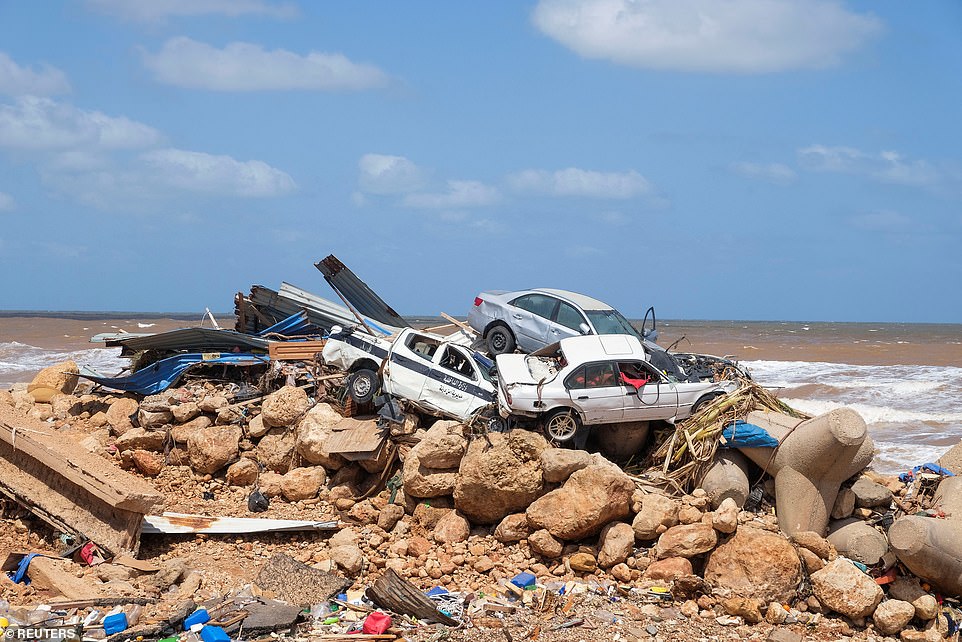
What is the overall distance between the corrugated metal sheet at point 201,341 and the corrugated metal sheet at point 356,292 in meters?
1.93

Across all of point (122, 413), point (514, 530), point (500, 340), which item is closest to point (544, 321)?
point (500, 340)

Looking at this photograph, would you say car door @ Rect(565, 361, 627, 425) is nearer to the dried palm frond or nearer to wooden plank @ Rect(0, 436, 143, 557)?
Answer: the dried palm frond

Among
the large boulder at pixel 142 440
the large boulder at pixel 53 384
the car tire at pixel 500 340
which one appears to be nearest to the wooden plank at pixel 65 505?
the large boulder at pixel 142 440

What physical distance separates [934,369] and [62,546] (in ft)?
100

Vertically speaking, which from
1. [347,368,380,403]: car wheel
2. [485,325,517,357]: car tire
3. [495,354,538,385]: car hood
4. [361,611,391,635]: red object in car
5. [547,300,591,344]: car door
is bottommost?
[361,611,391,635]: red object in car

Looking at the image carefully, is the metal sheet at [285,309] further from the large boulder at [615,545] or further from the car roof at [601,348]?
the large boulder at [615,545]

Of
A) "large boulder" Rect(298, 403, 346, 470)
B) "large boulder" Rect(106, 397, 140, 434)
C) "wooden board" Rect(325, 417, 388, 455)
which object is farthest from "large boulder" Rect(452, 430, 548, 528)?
"large boulder" Rect(106, 397, 140, 434)

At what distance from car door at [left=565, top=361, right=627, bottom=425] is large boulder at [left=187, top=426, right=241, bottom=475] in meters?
5.52

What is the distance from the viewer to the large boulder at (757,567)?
9.53m

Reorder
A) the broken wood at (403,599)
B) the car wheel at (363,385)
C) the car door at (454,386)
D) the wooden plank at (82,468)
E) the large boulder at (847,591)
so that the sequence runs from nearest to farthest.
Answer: the broken wood at (403,599), the large boulder at (847,591), the wooden plank at (82,468), the car door at (454,386), the car wheel at (363,385)

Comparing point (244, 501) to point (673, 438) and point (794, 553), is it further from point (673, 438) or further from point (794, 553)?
point (794, 553)

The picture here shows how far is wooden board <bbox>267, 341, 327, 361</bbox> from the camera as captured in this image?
49.5 feet

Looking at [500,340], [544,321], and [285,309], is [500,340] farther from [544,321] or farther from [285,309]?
[285,309]

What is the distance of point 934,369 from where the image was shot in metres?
31.0
